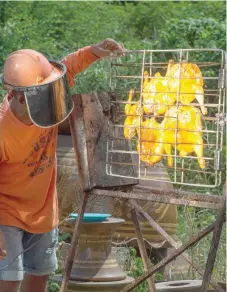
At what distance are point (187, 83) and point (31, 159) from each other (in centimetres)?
87

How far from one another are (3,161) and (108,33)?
6.23 metres

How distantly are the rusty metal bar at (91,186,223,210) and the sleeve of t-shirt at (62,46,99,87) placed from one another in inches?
26.6

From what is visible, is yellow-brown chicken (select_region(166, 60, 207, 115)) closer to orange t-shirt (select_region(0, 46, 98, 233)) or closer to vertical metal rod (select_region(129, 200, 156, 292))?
orange t-shirt (select_region(0, 46, 98, 233))

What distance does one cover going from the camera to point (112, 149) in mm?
4852

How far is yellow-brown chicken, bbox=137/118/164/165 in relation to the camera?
4484 mm

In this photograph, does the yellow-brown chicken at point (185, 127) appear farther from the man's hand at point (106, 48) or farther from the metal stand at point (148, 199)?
the man's hand at point (106, 48)

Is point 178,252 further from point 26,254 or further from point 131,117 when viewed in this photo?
point 26,254

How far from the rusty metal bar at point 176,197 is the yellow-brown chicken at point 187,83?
0.42 meters

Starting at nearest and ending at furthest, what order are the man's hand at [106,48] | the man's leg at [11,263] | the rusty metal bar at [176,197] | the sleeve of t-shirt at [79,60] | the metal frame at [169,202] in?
the metal frame at [169,202] < the rusty metal bar at [176,197] < the man's leg at [11,263] < the man's hand at [106,48] < the sleeve of t-shirt at [79,60]

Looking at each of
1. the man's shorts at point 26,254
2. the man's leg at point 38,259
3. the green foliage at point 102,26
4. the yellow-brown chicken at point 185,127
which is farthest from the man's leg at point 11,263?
the green foliage at point 102,26

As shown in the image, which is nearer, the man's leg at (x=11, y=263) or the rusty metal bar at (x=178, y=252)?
the rusty metal bar at (x=178, y=252)

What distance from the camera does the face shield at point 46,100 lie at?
4285mm

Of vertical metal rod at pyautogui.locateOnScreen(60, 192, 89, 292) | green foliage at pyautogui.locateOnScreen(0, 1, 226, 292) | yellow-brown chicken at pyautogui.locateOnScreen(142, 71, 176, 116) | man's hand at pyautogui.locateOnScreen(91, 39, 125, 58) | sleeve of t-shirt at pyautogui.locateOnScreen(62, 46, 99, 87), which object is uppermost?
man's hand at pyautogui.locateOnScreen(91, 39, 125, 58)

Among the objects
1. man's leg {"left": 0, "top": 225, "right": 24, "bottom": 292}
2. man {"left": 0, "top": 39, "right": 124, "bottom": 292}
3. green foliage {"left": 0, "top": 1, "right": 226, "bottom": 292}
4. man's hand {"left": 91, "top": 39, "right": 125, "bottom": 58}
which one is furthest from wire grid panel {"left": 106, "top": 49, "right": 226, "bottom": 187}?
green foliage {"left": 0, "top": 1, "right": 226, "bottom": 292}
